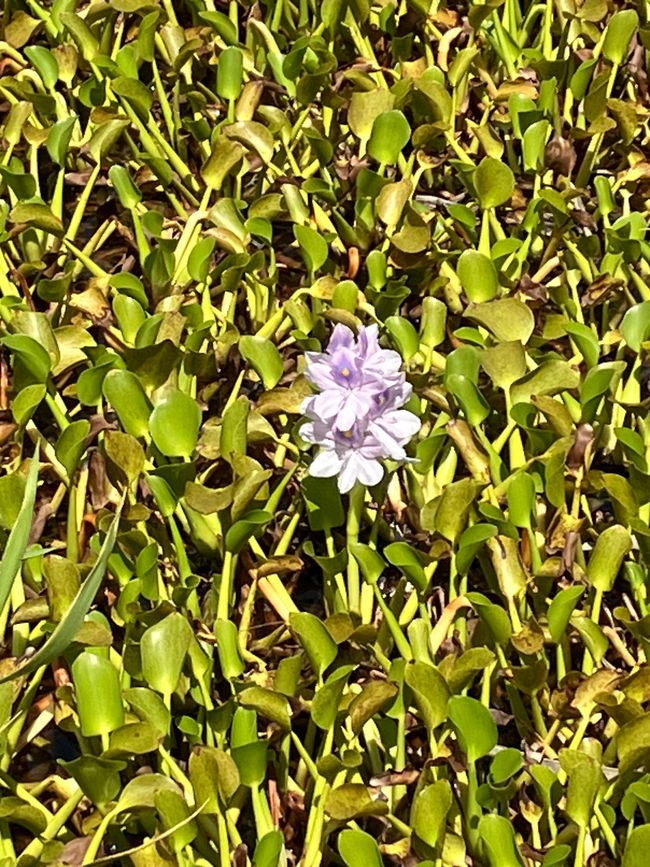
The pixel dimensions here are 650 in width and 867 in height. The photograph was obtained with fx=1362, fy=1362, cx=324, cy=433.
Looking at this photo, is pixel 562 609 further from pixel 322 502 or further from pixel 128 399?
pixel 128 399

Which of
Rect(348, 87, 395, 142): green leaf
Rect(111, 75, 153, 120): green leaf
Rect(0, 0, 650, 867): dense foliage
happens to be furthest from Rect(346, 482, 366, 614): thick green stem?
Rect(111, 75, 153, 120): green leaf

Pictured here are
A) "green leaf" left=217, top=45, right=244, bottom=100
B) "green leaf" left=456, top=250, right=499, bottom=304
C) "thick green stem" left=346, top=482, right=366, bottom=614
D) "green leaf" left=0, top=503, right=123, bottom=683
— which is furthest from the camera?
"green leaf" left=217, top=45, right=244, bottom=100

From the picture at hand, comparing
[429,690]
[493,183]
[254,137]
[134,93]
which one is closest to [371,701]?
[429,690]

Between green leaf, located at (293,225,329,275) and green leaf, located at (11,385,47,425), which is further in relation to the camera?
green leaf, located at (293,225,329,275)

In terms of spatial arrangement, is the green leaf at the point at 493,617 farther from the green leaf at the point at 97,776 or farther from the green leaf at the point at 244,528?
the green leaf at the point at 97,776

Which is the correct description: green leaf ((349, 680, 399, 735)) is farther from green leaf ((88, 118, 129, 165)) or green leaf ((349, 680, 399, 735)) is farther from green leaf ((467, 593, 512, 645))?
green leaf ((88, 118, 129, 165))

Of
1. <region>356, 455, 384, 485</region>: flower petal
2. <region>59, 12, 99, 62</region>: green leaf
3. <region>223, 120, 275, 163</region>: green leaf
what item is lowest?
<region>356, 455, 384, 485</region>: flower petal

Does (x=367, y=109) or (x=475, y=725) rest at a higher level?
(x=367, y=109)
